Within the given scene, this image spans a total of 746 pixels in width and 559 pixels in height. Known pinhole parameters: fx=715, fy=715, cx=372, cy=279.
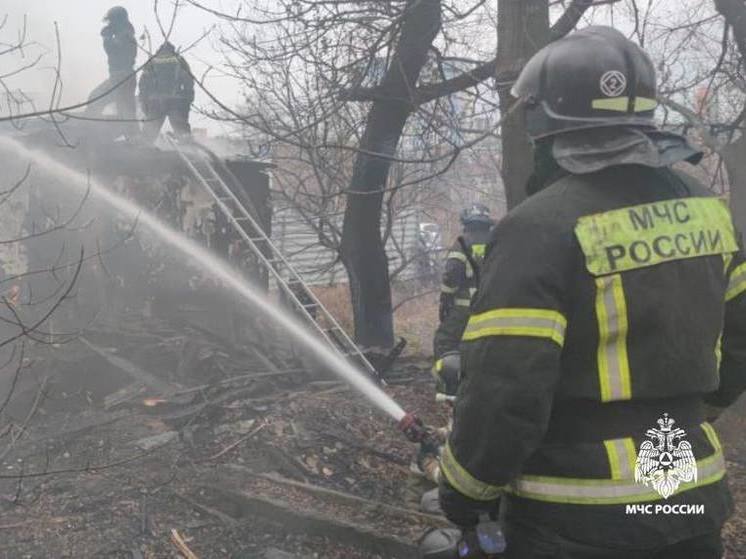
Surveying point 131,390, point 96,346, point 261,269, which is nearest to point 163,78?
point 261,269

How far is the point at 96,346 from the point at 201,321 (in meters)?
1.49

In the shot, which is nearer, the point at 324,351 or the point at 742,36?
the point at 742,36

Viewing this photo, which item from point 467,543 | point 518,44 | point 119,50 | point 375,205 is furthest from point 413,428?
point 119,50

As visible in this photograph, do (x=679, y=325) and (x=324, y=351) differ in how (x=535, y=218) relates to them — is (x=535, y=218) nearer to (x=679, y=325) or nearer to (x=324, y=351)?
(x=679, y=325)

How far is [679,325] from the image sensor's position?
1.73 meters

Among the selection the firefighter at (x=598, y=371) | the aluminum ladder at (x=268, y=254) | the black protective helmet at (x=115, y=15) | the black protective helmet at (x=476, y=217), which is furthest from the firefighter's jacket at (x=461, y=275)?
the black protective helmet at (x=115, y=15)

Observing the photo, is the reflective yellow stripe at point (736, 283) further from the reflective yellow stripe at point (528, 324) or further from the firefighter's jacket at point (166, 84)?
the firefighter's jacket at point (166, 84)

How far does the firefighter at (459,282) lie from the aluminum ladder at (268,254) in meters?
1.96

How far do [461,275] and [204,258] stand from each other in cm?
453

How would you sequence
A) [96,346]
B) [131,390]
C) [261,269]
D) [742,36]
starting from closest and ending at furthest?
[742,36] < [131,390] < [96,346] < [261,269]

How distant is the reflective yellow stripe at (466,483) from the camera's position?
1.79m

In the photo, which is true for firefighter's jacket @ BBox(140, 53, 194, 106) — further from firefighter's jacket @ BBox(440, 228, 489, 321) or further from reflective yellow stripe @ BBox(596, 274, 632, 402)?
reflective yellow stripe @ BBox(596, 274, 632, 402)

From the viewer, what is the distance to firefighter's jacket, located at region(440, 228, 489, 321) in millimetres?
5016

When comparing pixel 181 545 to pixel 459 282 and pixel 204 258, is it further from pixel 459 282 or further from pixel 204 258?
pixel 204 258
